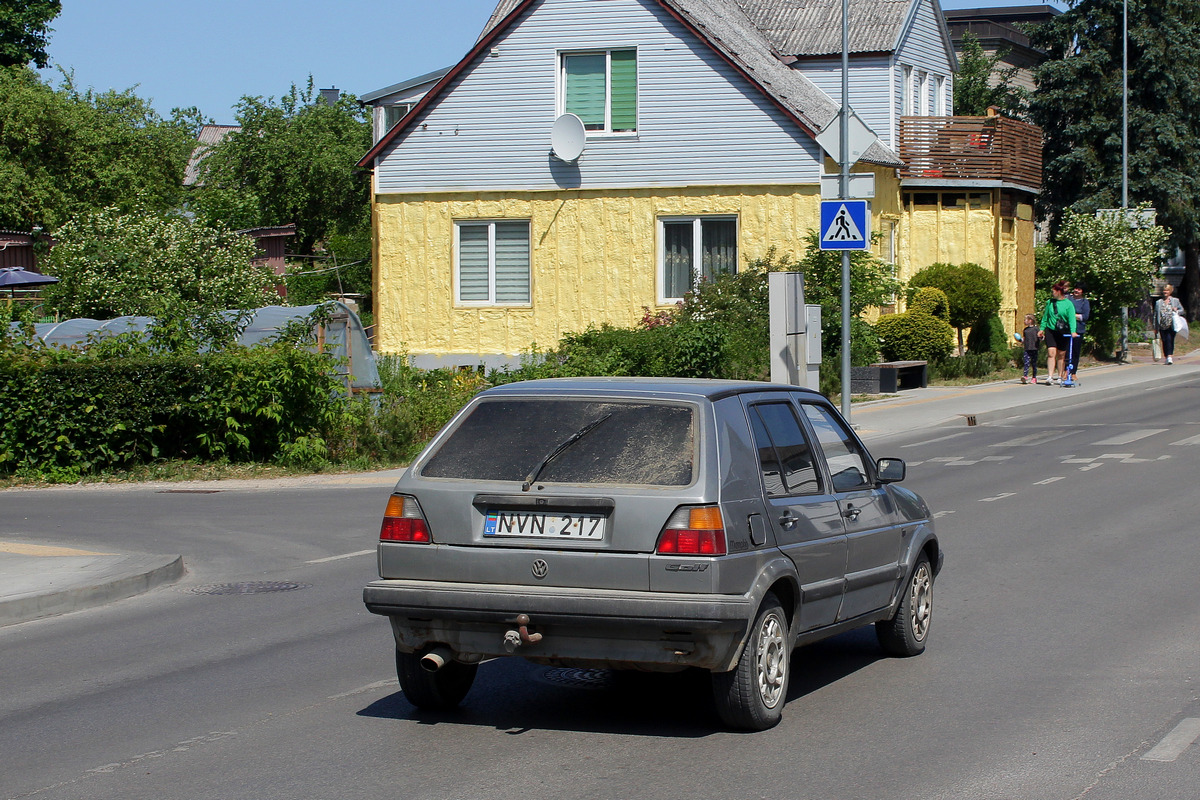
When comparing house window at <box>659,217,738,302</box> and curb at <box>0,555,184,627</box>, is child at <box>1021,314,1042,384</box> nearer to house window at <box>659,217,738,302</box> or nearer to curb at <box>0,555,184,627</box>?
house window at <box>659,217,738,302</box>

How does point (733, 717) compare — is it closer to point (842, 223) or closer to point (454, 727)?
point (454, 727)

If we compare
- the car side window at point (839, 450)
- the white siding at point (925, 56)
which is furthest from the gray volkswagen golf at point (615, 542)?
the white siding at point (925, 56)

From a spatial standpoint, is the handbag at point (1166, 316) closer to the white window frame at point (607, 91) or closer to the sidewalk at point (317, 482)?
the sidewalk at point (317, 482)

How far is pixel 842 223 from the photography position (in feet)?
61.5

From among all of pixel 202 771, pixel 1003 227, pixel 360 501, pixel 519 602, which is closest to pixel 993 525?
pixel 360 501

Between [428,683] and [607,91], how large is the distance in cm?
2547

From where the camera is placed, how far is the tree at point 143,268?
27.8m

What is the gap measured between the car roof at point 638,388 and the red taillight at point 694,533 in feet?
1.97

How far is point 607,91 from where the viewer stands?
3055cm

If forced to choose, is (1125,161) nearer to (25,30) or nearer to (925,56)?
(925,56)

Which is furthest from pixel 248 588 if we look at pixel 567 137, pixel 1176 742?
pixel 567 137

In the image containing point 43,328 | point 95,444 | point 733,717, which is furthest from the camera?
point 43,328

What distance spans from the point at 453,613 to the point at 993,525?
25.0ft

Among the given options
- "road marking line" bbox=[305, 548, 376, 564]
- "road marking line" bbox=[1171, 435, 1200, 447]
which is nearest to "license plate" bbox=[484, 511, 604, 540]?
"road marking line" bbox=[305, 548, 376, 564]
